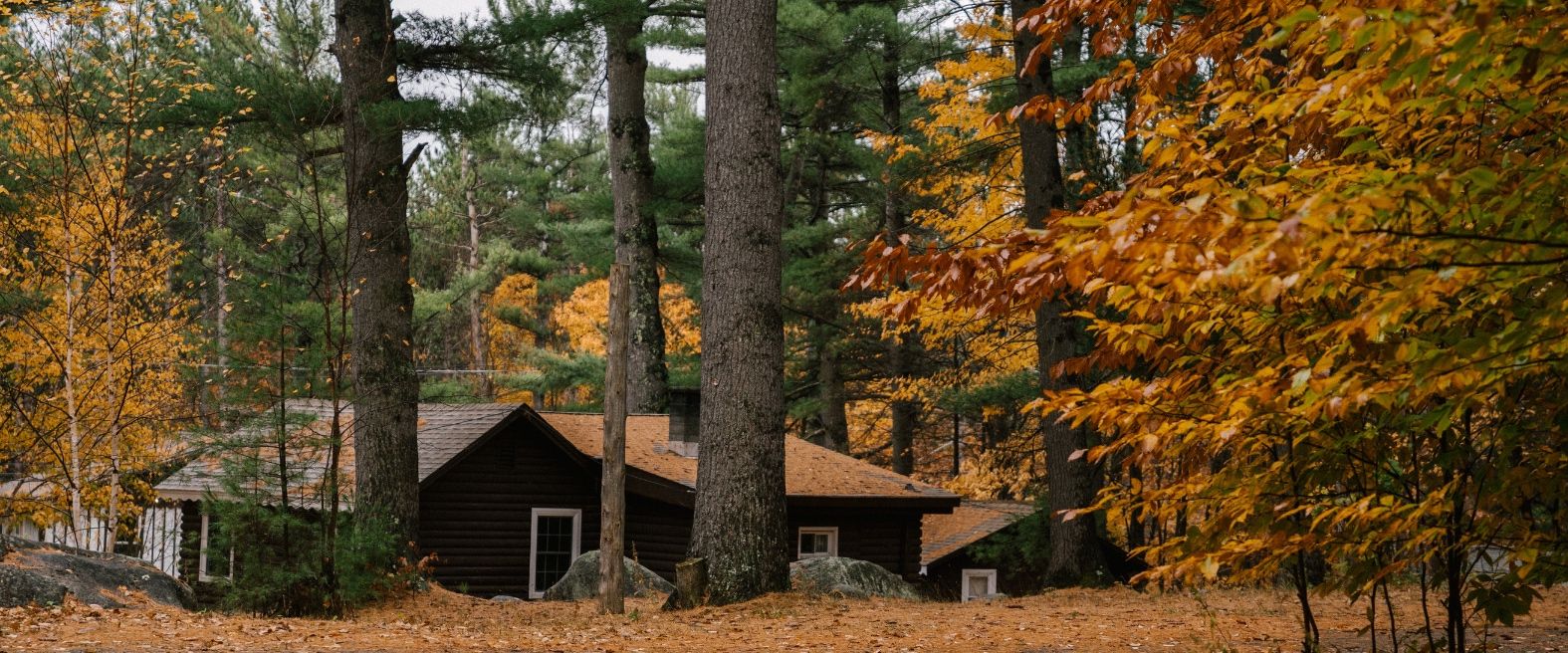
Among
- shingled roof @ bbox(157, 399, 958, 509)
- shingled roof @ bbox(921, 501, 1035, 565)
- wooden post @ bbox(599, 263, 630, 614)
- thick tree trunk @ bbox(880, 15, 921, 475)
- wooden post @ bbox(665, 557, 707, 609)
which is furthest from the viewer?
shingled roof @ bbox(921, 501, 1035, 565)

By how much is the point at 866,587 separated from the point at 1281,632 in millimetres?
5479

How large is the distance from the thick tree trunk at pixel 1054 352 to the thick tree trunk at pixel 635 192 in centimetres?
804

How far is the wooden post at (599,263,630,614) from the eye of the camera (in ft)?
34.9

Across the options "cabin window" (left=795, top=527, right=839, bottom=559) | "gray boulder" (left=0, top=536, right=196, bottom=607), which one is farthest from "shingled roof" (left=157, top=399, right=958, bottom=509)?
"gray boulder" (left=0, top=536, right=196, bottom=607)

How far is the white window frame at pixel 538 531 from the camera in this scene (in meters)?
18.4

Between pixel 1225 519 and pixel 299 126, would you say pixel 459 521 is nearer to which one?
pixel 299 126

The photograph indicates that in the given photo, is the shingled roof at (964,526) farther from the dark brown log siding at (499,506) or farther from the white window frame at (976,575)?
the dark brown log siding at (499,506)

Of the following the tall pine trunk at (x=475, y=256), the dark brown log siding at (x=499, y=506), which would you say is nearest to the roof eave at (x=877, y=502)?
the dark brown log siding at (x=499, y=506)

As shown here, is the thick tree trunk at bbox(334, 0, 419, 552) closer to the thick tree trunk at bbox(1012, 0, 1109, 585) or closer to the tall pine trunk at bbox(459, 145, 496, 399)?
the thick tree trunk at bbox(1012, 0, 1109, 585)

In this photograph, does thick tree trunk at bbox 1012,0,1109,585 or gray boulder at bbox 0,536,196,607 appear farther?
thick tree trunk at bbox 1012,0,1109,585

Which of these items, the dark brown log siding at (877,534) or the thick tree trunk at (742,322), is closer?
the thick tree trunk at (742,322)

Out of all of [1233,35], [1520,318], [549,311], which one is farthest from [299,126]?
[549,311]

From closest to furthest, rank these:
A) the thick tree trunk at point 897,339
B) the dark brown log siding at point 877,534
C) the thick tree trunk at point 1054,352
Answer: the thick tree trunk at point 1054,352 < the dark brown log siding at point 877,534 < the thick tree trunk at point 897,339

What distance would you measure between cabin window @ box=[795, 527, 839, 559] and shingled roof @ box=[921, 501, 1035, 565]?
3.48 m
